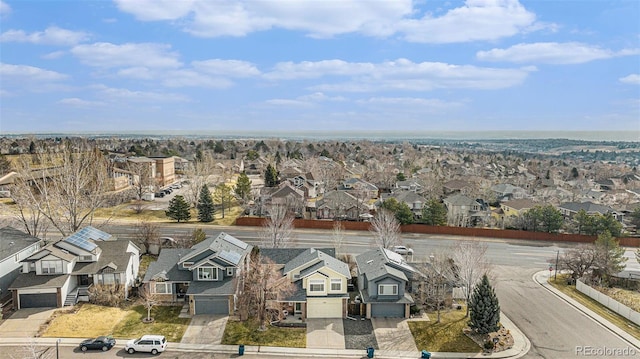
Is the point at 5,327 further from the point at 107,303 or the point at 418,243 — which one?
the point at 418,243

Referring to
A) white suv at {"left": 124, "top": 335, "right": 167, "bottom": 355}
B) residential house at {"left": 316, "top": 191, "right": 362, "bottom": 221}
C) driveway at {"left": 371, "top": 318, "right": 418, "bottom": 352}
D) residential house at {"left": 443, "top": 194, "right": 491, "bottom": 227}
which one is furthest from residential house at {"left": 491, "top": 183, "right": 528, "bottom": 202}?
white suv at {"left": 124, "top": 335, "right": 167, "bottom": 355}

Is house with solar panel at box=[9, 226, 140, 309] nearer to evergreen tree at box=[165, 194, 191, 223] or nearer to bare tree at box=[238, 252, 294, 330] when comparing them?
bare tree at box=[238, 252, 294, 330]

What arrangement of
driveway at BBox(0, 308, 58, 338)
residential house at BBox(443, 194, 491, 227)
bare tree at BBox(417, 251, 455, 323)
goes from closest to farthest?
driveway at BBox(0, 308, 58, 338)
bare tree at BBox(417, 251, 455, 323)
residential house at BBox(443, 194, 491, 227)

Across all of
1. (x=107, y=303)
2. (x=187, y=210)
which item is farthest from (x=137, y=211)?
(x=107, y=303)

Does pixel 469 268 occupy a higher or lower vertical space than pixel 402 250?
higher

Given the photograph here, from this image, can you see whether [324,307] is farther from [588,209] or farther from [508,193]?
[508,193]

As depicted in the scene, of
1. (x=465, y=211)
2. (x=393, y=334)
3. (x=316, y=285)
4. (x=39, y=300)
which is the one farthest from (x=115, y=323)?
(x=465, y=211)

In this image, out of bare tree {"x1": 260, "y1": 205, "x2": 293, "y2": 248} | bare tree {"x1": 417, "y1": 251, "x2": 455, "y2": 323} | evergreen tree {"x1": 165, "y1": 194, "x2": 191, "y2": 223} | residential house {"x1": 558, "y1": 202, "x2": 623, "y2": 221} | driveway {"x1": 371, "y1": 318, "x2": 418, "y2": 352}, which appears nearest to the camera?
driveway {"x1": 371, "y1": 318, "x2": 418, "y2": 352}
